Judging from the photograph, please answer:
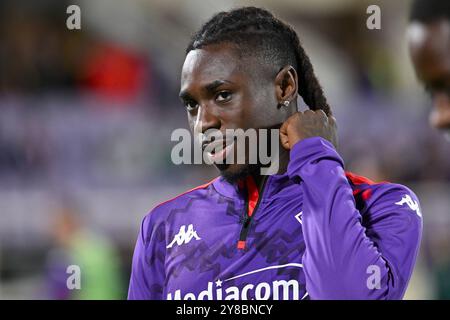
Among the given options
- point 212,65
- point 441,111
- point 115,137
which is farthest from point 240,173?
point 115,137

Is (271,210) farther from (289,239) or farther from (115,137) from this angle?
(115,137)

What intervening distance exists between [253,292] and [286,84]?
669mm

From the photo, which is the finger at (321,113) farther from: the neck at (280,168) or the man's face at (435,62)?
the man's face at (435,62)

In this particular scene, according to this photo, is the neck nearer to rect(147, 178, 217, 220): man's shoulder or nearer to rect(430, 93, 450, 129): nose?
rect(147, 178, 217, 220): man's shoulder

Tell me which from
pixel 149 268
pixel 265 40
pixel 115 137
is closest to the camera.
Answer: pixel 265 40

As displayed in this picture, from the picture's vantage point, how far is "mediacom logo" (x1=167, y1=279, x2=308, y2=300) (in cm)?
234

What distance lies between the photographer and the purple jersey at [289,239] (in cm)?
218

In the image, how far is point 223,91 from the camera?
2389 millimetres

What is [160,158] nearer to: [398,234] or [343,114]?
[343,114]

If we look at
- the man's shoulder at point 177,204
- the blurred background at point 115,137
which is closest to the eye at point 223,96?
the man's shoulder at point 177,204

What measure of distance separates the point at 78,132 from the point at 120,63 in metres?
1.13

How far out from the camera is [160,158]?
27.1 feet

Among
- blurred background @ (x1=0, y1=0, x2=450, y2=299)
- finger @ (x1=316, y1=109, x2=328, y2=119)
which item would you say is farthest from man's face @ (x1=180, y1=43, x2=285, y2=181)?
blurred background @ (x1=0, y1=0, x2=450, y2=299)
